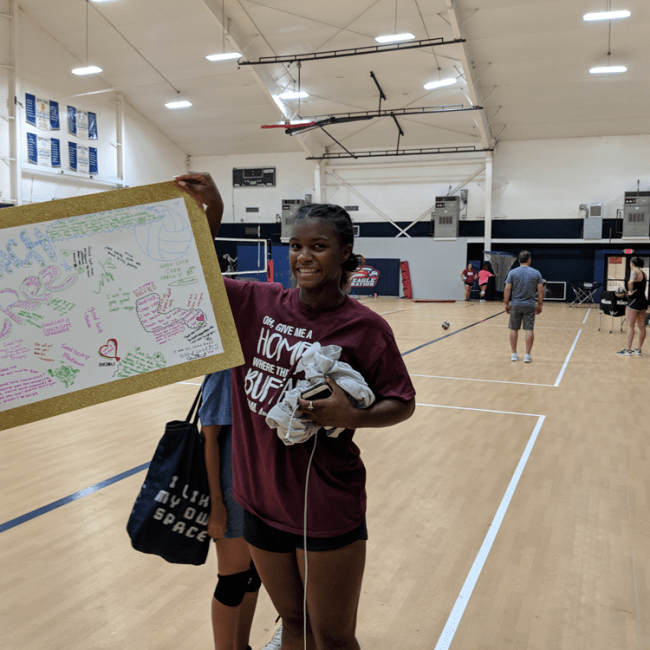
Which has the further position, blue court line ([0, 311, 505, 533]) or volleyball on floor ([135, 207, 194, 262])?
blue court line ([0, 311, 505, 533])

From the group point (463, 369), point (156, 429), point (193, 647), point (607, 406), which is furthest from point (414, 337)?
point (193, 647)

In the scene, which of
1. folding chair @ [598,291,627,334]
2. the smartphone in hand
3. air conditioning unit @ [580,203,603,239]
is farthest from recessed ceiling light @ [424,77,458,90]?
the smartphone in hand

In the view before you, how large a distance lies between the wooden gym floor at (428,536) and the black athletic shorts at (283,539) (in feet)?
3.45

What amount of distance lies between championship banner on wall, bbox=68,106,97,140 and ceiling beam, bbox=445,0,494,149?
40.3 ft

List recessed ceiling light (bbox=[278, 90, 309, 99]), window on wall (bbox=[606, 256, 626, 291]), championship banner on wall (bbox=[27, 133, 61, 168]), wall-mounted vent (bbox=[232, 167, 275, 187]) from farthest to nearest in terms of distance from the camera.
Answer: wall-mounted vent (bbox=[232, 167, 275, 187]) → window on wall (bbox=[606, 256, 626, 291]) → recessed ceiling light (bbox=[278, 90, 309, 99]) → championship banner on wall (bbox=[27, 133, 61, 168])

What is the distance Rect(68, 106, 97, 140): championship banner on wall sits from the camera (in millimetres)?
19652

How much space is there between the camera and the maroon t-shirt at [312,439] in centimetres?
157

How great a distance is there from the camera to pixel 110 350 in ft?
5.00

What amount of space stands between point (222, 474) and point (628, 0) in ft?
53.7

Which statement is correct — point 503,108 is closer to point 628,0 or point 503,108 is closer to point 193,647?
point 628,0

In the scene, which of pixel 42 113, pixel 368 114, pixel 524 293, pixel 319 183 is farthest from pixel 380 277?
pixel 524 293

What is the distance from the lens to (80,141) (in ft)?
65.8

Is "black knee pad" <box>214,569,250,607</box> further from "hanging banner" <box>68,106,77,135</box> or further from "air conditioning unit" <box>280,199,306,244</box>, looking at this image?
"air conditioning unit" <box>280,199,306,244</box>

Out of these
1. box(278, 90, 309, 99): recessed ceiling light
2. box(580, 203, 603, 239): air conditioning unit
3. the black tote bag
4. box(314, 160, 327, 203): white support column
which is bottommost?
the black tote bag
